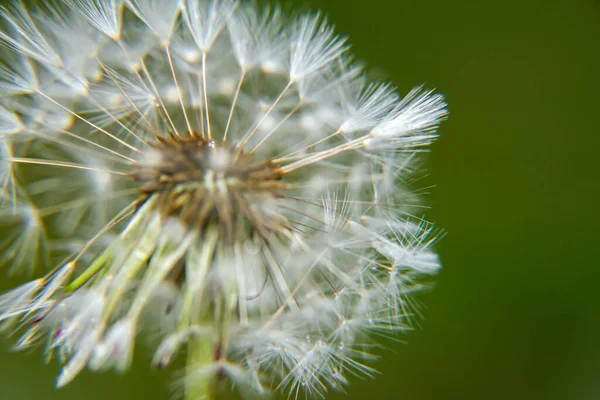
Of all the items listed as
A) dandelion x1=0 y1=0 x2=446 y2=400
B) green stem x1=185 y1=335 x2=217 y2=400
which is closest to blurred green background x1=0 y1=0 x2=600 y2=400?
dandelion x1=0 y1=0 x2=446 y2=400

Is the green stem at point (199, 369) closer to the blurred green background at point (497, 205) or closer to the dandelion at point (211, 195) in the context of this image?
the dandelion at point (211, 195)

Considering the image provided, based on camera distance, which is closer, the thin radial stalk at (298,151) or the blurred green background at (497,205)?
the thin radial stalk at (298,151)

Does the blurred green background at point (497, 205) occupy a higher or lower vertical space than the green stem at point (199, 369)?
higher

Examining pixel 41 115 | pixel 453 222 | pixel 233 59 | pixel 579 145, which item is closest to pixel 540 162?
pixel 579 145

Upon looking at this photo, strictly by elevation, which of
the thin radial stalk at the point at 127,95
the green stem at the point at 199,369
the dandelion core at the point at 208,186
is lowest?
the green stem at the point at 199,369

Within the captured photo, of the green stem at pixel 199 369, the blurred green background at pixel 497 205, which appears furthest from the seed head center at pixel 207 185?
the blurred green background at pixel 497 205

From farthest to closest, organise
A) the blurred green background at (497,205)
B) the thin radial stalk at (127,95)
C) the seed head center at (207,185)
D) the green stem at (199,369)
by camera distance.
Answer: the blurred green background at (497,205), the thin radial stalk at (127,95), the seed head center at (207,185), the green stem at (199,369)

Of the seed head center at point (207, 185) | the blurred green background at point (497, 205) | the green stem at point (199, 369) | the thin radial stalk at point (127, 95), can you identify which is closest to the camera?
the green stem at point (199, 369)

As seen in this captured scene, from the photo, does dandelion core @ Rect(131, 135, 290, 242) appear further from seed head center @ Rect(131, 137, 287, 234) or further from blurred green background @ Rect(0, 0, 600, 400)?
blurred green background @ Rect(0, 0, 600, 400)
